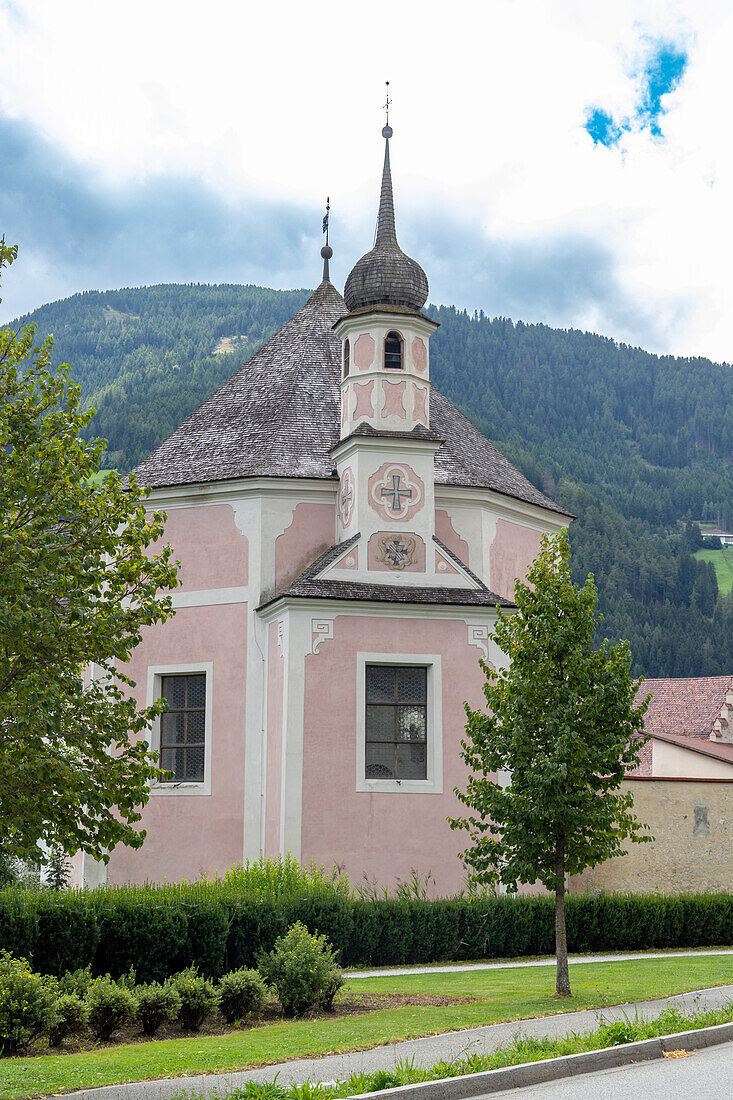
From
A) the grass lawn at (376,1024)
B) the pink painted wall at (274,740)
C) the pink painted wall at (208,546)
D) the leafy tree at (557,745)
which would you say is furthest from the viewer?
the pink painted wall at (208,546)

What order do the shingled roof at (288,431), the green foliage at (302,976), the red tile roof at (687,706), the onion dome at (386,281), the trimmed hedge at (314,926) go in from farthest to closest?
1. the red tile roof at (687,706)
2. the shingled roof at (288,431)
3. the onion dome at (386,281)
4. the trimmed hedge at (314,926)
5. the green foliage at (302,976)

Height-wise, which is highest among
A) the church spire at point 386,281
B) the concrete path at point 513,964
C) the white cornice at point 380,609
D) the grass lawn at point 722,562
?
the grass lawn at point 722,562

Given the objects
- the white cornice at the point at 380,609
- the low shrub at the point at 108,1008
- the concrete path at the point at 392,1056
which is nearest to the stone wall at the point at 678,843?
the white cornice at the point at 380,609

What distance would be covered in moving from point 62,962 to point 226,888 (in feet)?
13.4

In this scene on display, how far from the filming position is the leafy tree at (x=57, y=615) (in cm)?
1329

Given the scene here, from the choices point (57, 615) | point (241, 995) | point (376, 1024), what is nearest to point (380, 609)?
point (241, 995)

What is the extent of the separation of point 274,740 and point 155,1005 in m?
12.0

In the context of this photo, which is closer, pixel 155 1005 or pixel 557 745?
pixel 155 1005

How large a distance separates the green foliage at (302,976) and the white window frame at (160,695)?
1152cm

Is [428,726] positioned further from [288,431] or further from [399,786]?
[288,431]

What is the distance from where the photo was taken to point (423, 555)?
26.5m

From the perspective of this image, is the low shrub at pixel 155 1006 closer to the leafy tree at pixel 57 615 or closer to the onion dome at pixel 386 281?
the leafy tree at pixel 57 615

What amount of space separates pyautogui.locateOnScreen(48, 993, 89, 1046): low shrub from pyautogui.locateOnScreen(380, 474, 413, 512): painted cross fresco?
15364mm

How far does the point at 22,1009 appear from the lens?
12352 millimetres
